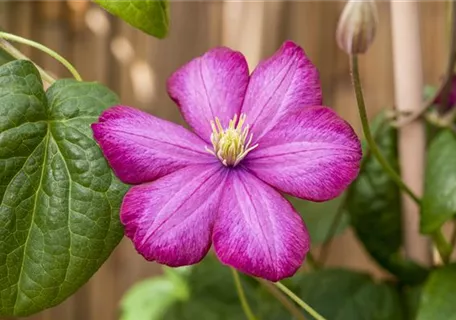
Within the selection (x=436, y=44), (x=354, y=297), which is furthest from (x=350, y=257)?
(x=354, y=297)

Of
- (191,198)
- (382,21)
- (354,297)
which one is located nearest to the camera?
(191,198)

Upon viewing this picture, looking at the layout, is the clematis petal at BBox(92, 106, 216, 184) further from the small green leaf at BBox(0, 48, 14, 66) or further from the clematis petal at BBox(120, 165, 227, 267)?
the small green leaf at BBox(0, 48, 14, 66)

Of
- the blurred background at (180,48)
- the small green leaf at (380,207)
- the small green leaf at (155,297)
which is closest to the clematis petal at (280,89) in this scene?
the small green leaf at (380,207)

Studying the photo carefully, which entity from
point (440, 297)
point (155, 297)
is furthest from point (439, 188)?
point (155, 297)

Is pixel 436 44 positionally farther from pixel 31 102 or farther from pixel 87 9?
pixel 31 102

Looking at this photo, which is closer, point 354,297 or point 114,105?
point 114,105

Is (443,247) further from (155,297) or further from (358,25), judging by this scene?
(155,297)
